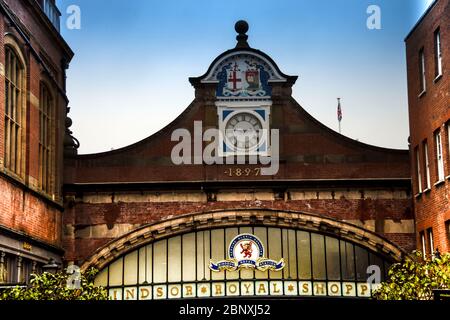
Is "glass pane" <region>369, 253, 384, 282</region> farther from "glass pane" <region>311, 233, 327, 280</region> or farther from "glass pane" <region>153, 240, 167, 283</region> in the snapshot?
"glass pane" <region>153, 240, 167, 283</region>

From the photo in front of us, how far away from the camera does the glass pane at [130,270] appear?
35.2 m

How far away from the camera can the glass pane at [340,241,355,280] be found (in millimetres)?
35312

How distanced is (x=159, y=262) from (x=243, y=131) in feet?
18.8

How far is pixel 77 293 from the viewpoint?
26.0 metres

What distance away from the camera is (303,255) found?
35.4 m

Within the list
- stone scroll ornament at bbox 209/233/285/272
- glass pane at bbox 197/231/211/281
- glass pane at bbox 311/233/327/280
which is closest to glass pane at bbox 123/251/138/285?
glass pane at bbox 197/231/211/281

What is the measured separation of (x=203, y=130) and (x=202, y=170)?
1532 millimetres

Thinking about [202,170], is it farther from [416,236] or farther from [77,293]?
[77,293]

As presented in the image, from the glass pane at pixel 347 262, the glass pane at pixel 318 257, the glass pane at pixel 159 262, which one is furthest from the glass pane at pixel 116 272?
the glass pane at pixel 347 262

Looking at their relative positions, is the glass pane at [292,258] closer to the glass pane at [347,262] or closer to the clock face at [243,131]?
the glass pane at [347,262]

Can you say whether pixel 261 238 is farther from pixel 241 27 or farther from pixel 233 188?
pixel 241 27

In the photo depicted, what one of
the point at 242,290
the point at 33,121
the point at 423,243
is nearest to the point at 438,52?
the point at 423,243

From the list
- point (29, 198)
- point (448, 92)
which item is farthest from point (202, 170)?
point (448, 92)

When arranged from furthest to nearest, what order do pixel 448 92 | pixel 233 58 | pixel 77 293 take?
pixel 233 58, pixel 448 92, pixel 77 293
